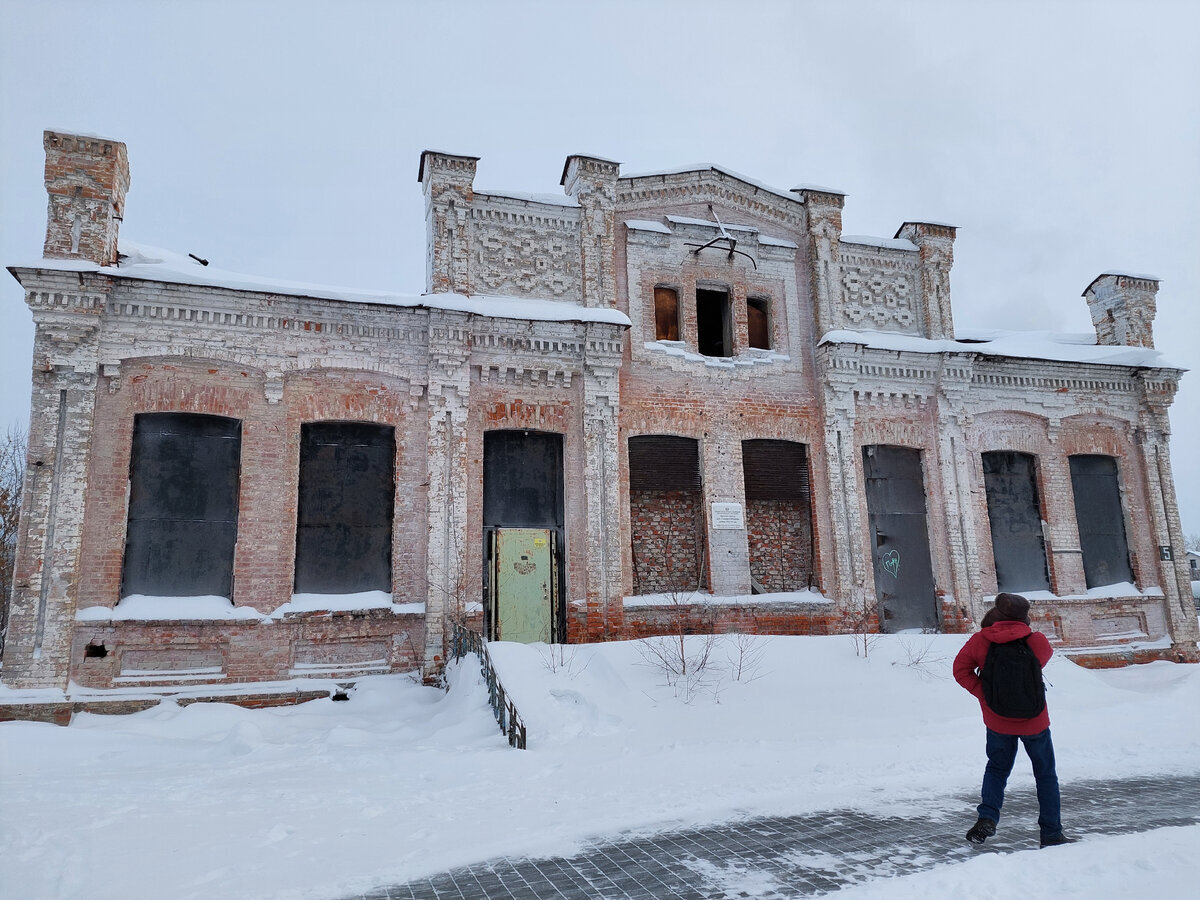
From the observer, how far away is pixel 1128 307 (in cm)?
1535

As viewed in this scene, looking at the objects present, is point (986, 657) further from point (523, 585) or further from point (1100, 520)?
point (1100, 520)

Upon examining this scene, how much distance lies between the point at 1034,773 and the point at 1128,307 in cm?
1421

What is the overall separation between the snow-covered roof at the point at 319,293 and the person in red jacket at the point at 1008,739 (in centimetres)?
802

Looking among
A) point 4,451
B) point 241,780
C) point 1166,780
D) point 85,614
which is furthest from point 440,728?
point 4,451

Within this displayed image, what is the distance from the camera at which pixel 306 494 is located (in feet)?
35.3

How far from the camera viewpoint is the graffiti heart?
43.3ft

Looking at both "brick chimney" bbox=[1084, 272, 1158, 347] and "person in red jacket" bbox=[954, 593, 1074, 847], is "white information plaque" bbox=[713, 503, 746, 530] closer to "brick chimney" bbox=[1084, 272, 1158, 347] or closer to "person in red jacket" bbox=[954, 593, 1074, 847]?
"person in red jacket" bbox=[954, 593, 1074, 847]

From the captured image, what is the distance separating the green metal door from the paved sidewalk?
21.0ft

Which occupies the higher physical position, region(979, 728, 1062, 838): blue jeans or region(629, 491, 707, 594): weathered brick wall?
region(629, 491, 707, 594): weathered brick wall

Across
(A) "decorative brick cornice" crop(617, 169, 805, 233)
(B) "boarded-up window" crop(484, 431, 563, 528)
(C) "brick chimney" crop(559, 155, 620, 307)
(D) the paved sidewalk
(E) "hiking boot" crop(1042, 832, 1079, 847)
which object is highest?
(A) "decorative brick cornice" crop(617, 169, 805, 233)

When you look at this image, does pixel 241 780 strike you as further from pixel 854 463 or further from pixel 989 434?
pixel 989 434

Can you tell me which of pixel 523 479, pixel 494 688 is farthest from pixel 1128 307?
pixel 494 688

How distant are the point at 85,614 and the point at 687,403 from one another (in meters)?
8.91

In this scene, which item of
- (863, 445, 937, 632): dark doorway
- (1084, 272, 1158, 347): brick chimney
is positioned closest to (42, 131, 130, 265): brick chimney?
(863, 445, 937, 632): dark doorway
